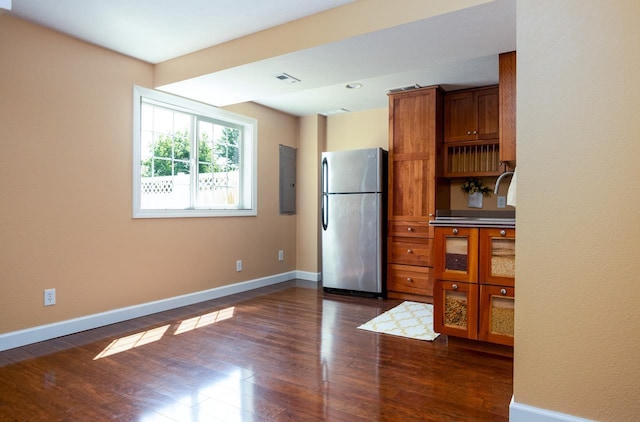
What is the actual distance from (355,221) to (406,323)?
59.0 inches

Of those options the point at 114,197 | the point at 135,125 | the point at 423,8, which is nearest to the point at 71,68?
the point at 135,125

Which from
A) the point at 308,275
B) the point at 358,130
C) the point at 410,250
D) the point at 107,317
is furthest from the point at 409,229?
the point at 107,317

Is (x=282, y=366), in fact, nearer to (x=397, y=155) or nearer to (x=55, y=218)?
(x=55, y=218)

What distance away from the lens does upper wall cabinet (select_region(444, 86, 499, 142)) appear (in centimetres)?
410

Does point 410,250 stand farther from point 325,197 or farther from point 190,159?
point 190,159

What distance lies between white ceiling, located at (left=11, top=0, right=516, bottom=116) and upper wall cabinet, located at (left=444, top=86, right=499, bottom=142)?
0.47m

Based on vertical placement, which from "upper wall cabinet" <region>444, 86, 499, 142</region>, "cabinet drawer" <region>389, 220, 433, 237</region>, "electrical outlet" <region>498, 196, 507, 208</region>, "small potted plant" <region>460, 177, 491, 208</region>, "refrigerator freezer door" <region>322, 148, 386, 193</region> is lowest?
"cabinet drawer" <region>389, 220, 433, 237</region>

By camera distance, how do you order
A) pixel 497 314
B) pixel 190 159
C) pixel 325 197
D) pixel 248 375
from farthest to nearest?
pixel 325 197 < pixel 190 159 < pixel 497 314 < pixel 248 375

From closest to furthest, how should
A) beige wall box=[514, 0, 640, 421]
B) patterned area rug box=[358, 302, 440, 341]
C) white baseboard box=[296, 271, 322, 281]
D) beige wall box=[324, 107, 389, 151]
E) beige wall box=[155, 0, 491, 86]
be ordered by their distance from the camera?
1. beige wall box=[514, 0, 640, 421]
2. beige wall box=[155, 0, 491, 86]
3. patterned area rug box=[358, 302, 440, 341]
4. beige wall box=[324, 107, 389, 151]
5. white baseboard box=[296, 271, 322, 281]

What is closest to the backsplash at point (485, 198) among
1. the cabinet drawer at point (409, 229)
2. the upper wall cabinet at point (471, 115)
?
the upper wall cabinet at point (471, 115)

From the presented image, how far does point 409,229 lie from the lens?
14.1 ft

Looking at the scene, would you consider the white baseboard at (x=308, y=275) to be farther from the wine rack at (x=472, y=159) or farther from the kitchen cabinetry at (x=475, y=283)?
the kitchen cabinetry at (x=475, y=283)

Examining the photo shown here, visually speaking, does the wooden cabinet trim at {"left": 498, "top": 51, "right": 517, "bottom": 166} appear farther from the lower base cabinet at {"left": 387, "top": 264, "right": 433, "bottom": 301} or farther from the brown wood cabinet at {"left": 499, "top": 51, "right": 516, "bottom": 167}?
the lower base cabinet at {"left": 387, "top": 264, "right": 433, "bottom": 301}

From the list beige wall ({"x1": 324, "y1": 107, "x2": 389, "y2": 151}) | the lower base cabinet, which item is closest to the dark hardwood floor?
the lower base cabinet
